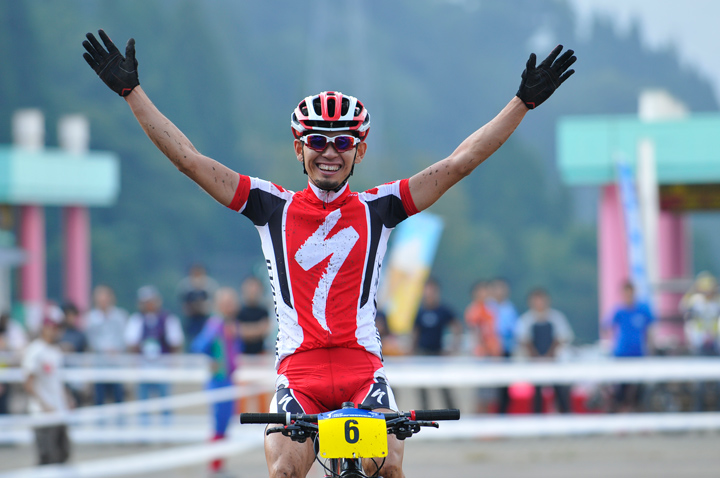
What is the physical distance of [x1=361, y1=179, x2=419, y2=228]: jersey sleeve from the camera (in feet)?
17.5

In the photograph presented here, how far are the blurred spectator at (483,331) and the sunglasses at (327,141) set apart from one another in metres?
10.5

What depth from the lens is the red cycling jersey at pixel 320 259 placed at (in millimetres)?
5141

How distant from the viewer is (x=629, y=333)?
14953mm

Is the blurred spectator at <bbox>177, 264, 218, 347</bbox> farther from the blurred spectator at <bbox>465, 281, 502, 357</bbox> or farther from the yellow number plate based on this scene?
the yellow number plate

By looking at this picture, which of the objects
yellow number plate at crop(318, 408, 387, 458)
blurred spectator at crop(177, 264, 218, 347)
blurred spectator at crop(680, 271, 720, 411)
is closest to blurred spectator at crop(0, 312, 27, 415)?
blurred spectator at crop(177, 264, 218, 347)

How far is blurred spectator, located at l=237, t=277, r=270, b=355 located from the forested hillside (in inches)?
847

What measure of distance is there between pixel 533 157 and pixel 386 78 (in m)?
22.0

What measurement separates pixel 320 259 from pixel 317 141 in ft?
1.73

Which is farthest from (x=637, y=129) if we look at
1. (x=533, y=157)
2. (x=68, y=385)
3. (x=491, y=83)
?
(x=491, y=83)

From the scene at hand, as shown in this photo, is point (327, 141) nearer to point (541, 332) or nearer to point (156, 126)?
point (156, 126)

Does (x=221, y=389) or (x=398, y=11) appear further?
(x=398, y=11)

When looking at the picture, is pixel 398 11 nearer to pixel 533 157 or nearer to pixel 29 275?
pixel 533 157

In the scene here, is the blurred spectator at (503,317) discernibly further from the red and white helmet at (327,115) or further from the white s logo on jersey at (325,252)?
the red and white helmet at (327,115)

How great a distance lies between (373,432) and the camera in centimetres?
445
